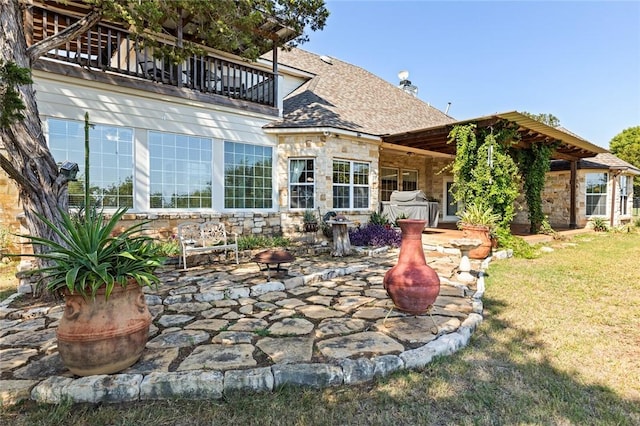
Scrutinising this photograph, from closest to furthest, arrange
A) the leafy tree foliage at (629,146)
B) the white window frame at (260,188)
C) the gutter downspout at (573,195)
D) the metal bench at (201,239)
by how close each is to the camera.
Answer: the metal bench at (201,239)
the white window frame at (260,188)
the gutter downspout at (573,195)
the leafy tree foliage at (629,146)

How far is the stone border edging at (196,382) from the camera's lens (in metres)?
2.17

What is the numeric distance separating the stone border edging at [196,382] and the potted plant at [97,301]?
170mm

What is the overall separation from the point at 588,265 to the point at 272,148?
7.81 metres

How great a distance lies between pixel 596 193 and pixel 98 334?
742 inches

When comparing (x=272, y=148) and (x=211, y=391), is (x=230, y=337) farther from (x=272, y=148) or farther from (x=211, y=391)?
(x=272, y=148)

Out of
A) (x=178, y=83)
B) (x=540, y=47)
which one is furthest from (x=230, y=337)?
(x=540, y=47)

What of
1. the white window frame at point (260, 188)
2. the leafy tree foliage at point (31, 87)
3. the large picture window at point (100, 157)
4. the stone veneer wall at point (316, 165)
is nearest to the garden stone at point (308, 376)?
the leafy tree foliage at point (31, 87)

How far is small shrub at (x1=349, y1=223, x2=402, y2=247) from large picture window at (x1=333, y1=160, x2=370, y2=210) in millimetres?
1055

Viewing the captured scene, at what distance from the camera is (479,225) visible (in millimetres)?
7207

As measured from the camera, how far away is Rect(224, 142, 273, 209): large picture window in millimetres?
8227

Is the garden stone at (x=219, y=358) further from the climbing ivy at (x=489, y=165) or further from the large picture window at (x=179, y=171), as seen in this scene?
the climbing ivy at (x=489, y=165)

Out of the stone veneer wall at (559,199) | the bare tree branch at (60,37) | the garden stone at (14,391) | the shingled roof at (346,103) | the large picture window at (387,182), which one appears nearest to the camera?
the garden stone at (14,391)

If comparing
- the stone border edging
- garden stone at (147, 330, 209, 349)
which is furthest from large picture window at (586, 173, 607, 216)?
garden stone at (147, 330, 209, 349)

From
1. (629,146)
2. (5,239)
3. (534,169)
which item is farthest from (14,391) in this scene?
(629,146)
